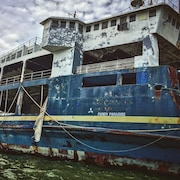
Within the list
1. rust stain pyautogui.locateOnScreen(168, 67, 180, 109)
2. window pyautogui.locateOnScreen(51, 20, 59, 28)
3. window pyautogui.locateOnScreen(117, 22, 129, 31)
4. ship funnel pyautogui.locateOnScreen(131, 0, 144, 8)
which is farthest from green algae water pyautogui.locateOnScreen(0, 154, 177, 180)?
ship funnel pyautogui.locateOnScreen(131, 0, 144, 8)

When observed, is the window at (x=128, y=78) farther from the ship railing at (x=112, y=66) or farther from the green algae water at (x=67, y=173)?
the green algae water at (x=67, y=173)

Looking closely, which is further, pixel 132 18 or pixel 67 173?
pixel 132 18

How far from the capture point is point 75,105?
10922 millimetres

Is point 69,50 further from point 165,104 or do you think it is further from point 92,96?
point 165,104

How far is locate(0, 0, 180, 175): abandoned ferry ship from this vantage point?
8.95 m

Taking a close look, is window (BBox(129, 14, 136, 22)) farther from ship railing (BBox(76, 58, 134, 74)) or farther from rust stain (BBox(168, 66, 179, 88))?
rust stain (BBox(168, 66, 179, 88))

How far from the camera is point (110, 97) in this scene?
10070 millimetres

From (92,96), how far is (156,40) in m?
4.51

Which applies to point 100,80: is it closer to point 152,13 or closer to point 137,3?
point 152,13

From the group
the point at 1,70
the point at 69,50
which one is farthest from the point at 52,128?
the point at 1,70

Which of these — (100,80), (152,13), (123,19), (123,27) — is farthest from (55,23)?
(152,13)

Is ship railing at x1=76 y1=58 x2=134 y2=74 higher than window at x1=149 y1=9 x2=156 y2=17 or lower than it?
lower

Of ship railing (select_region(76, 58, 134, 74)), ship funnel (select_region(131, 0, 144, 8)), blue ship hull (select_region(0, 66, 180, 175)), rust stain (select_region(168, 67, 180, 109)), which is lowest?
blue ship hull (select_region(0, 66, 180, 175))

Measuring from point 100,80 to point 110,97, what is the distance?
4.62 feet
